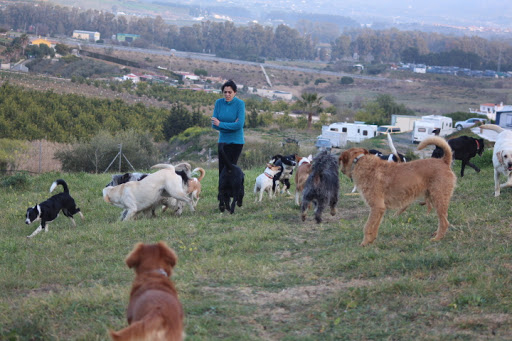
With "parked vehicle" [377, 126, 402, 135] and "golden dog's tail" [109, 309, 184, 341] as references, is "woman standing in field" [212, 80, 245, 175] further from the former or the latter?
"parked vehicle" [377, 126, 402, 135]

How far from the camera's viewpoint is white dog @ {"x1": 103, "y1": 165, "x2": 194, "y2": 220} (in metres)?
12.3

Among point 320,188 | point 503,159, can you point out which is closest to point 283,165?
point 320,188

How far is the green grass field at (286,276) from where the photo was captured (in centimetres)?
568

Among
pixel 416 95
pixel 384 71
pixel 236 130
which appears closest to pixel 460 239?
pixel 236 130

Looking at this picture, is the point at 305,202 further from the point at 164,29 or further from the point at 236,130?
the point at 164,29

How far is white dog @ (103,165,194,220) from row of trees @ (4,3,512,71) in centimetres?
14578

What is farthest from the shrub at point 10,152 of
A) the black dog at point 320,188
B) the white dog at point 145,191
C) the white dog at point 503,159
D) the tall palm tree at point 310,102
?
the tall palm tree at point 310,102

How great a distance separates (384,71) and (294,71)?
24.1 m

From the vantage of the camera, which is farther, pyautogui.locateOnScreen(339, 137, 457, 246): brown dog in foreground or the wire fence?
the wire fence

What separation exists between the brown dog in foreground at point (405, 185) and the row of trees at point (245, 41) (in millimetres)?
Answer: 149263

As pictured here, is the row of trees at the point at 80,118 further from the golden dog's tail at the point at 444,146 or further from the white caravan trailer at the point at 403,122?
the golden dog's tail at the point at 444,146

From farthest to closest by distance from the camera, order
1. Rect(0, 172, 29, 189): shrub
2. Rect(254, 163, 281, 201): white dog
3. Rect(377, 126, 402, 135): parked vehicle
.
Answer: Rect(377, 126, 402, 135): parked vehicle < Rect(0, 172, 29, 189): shrub < Rect(254, 163, 281, 201): white dog

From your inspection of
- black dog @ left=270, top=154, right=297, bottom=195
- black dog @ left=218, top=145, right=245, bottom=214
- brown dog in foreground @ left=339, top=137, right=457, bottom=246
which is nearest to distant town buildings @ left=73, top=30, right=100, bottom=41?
black dog @ left=270, top=154, right=297, bottom=195

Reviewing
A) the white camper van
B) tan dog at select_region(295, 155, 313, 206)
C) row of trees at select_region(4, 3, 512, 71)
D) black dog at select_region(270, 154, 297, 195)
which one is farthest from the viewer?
row of trees at select_region(4, 3, 512, 71)
